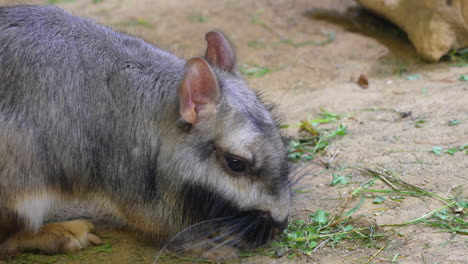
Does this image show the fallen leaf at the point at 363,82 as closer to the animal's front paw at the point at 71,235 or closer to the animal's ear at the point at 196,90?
the animal's ear at the point at 196,90

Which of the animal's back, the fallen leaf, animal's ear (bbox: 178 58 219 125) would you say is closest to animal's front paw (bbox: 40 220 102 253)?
the animal's back

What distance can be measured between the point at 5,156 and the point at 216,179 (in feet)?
4.87

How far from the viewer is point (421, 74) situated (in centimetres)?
735

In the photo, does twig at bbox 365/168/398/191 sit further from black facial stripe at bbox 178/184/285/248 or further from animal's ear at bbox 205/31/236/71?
animal's ear at bbox 205/31/236/71

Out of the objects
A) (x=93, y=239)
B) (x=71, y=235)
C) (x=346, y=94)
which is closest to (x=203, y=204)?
(x=93, y=239)

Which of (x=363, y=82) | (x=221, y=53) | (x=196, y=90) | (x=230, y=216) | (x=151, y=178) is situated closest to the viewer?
(x=196, y=90)

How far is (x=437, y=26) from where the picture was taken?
7.62 metres

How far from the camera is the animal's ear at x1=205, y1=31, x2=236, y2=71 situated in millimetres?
4621

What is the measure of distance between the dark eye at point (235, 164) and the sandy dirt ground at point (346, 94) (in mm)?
726

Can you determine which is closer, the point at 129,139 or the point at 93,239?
the point at 129,139

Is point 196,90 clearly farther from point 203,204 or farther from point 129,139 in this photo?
point 203,204

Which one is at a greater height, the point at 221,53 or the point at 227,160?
the point at 221,53

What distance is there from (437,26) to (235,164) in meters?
4.76

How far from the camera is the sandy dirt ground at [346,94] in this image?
444 centimetres
